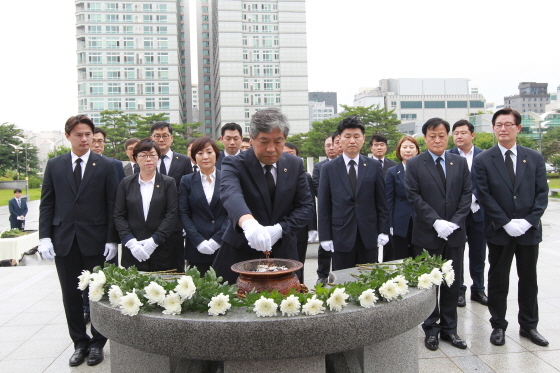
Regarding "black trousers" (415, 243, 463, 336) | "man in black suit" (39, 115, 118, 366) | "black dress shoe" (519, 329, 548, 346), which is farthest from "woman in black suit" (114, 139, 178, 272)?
"black dress shoe" (519, 329, 548, 346)

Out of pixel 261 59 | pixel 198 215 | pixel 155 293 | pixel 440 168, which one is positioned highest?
pixel 261 59

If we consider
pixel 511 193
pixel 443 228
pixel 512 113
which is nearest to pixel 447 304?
pixel 443 228

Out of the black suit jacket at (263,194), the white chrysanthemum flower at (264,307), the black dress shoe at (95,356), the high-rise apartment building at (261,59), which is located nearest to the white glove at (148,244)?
the black dress shoe at (95,356)

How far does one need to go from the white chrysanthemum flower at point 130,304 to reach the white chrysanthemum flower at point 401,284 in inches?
54.2

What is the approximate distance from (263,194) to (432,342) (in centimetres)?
207

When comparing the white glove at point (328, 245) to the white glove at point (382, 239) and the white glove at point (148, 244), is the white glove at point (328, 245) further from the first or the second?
the white glove at point (148, 244)

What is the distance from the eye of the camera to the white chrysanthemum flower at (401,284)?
2.33 metres

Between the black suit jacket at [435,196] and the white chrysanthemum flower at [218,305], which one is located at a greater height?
the black suit jacket at [435,196]

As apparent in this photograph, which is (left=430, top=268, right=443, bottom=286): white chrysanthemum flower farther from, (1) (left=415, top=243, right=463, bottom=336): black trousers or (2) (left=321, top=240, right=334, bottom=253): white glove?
(2) (left=321, top=240, right=334, bottom=253): white glove

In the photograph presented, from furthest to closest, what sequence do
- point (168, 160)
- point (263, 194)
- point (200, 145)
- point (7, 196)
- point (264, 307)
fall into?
point (7, 196), point (168, 160), point (200, 145), point (263, 194), point (264, 307)

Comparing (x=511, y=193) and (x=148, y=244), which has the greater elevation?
(x=511, y=193)

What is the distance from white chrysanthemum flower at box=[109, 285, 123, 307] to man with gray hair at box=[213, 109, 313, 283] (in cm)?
72

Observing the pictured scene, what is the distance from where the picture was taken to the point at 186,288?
2.14 m

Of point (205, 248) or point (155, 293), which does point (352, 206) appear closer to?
point (205, 248)
